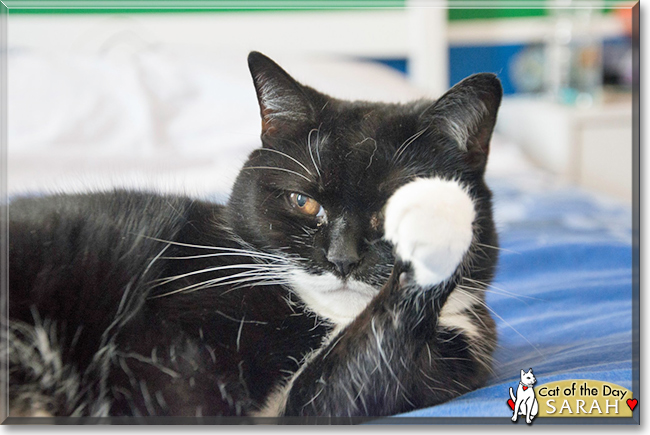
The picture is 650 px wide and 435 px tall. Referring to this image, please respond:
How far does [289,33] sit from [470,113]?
1969 mm

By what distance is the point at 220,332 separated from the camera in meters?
0.60

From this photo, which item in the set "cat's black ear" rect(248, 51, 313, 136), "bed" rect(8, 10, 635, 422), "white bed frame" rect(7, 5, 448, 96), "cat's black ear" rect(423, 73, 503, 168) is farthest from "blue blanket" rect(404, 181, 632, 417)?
"white bed frame" rect(7, 5, 448, 96)

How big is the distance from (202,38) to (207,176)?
3.03 ft

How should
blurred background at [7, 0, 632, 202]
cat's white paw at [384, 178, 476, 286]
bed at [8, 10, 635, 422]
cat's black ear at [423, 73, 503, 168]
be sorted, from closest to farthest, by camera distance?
cat's white paw at [384, 178, 476, 286]
cat's black ear at [423, 73, 503, 168]
bed at [8, 10, 635, 422]
blurred background at [7, 0, 632, 202]

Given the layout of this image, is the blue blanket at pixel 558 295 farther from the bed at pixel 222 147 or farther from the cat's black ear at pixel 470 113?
the cat's black ear at pixel 470 113

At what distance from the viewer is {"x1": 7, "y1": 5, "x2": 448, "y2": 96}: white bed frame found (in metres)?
2.31

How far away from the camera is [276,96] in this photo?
2.33 feet

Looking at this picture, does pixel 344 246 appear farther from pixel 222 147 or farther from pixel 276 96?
pixel 222 147

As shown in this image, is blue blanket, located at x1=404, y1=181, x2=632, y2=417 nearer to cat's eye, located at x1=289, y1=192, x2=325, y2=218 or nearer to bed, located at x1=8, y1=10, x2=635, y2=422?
bed, located at x1=8, y1=10, x2=635, y2=422

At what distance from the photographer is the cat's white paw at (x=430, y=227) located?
0.52 meters

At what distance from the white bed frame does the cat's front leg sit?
1.90m

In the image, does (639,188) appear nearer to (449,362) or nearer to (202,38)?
(449,362)

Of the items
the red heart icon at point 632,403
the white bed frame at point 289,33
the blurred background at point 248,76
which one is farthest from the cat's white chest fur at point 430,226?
the white bed frame at point 289,33

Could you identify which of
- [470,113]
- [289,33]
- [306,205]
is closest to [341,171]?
[306,205]
